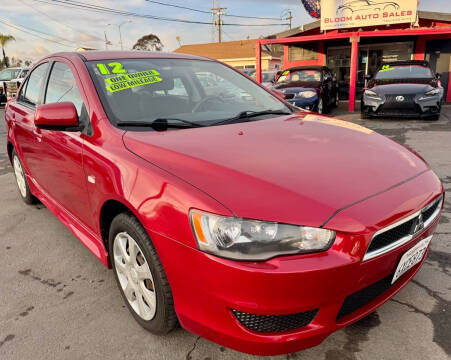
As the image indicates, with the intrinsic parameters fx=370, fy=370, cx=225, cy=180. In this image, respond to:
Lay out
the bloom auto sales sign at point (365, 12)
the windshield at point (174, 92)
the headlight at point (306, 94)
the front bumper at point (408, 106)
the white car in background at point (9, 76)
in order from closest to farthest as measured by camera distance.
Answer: the windshield at point (174, 92)
the front bumper at point (408, 106)
the headlight at point (306, 94)
the bloom auto sales sign at point (365, 12)
the white car in background at point (9, 76)

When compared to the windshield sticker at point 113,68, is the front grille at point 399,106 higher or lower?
Answer: lower

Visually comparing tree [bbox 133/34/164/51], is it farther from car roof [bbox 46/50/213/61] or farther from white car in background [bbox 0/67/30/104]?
car roof [bbox 46/50/213/61]

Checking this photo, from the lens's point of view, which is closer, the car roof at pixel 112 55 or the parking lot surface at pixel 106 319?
the parking lot surface at pixel 106 319

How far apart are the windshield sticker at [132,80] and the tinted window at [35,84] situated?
1102 millimetres

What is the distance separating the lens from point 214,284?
1.49 m

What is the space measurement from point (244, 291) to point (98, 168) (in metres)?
1.14

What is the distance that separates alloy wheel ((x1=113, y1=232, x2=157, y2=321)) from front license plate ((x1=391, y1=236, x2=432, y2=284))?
1.18 meters

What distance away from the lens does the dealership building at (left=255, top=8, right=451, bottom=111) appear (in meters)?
12.3

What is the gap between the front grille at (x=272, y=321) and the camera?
1.49m

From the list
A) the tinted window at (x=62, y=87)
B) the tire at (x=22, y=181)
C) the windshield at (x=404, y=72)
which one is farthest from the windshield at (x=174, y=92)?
the windshield at (x=404, y=72)

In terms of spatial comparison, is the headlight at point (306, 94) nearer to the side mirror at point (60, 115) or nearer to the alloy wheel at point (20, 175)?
the alloy wheel at point (20, 175)

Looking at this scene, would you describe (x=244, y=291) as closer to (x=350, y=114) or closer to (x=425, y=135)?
(x=425, y=135)

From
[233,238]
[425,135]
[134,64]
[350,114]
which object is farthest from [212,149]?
[350,114]

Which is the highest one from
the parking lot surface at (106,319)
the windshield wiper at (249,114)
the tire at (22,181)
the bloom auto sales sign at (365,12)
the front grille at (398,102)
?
the bloom auto sales sign at (365,12)
